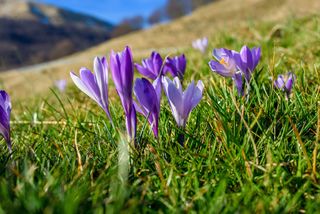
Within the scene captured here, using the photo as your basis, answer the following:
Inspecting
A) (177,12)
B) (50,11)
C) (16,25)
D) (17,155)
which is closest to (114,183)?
(17,155)

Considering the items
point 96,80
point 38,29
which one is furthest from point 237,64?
point 38,29

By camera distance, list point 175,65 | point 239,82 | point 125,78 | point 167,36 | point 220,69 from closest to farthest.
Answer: point 125,78 < point 220,69 < point 239,82 < point 175,65 < point 167,36

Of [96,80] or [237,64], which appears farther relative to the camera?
[237,64]

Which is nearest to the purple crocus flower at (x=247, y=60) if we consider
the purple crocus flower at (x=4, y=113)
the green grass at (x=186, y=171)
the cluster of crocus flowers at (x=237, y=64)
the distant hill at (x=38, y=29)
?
the cluster of crocus flowers at (x=237, y=64)

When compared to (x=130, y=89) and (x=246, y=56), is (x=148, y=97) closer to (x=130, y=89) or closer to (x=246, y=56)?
(x=130, y=89)

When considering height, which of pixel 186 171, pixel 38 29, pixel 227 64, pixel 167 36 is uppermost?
pixel 38 29

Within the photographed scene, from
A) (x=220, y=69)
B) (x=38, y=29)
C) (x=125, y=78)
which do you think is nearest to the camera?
(x=125, y=78)

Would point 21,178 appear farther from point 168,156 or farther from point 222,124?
point 222,124
